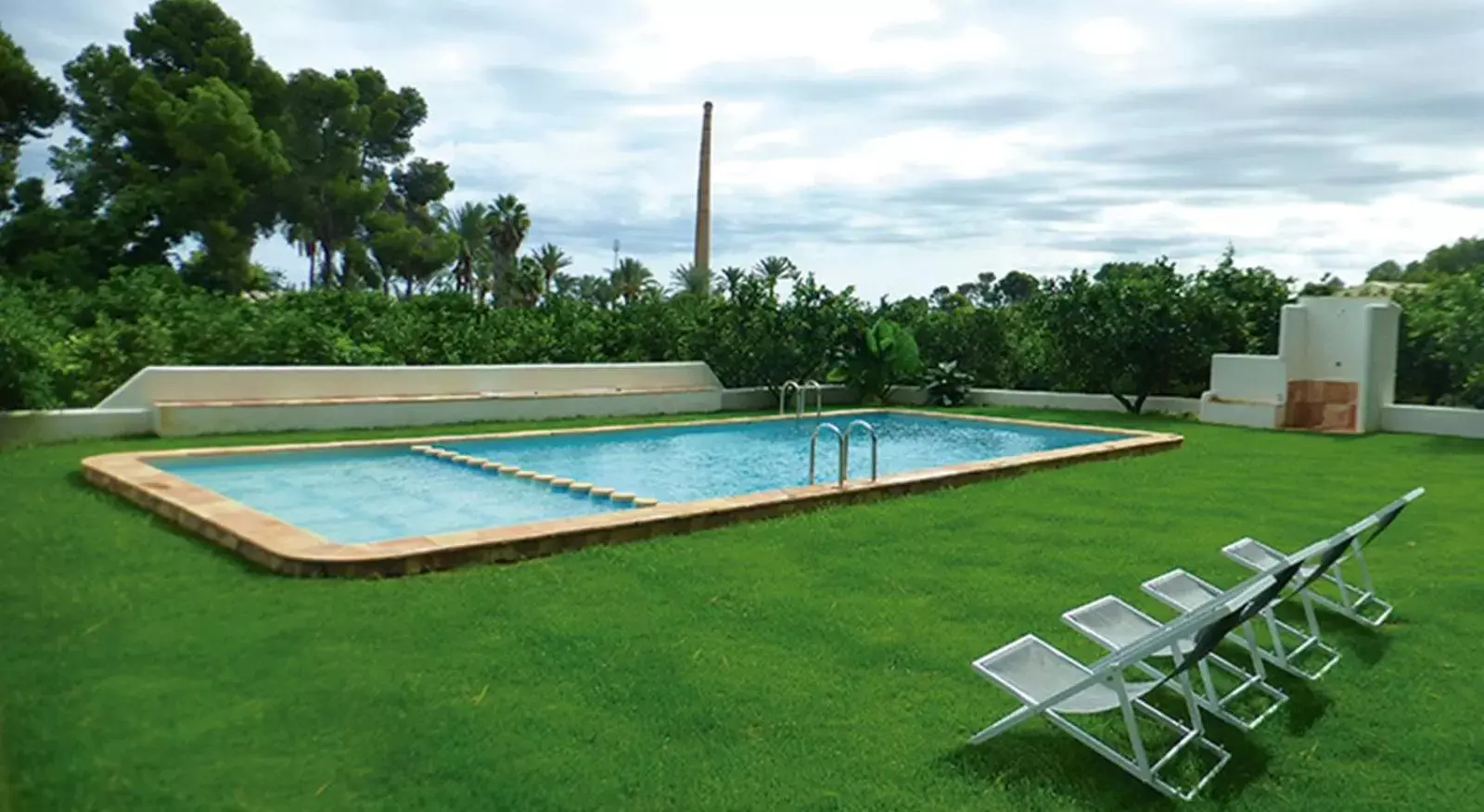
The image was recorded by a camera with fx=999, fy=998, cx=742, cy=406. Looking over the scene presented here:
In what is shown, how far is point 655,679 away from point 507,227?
4960 cm

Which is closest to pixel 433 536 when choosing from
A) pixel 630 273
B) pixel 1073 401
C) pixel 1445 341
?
pixel 1073 401

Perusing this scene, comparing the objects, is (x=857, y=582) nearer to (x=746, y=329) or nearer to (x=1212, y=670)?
(x=1212, y=670)

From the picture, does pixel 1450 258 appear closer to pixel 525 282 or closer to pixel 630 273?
pixel 525 282

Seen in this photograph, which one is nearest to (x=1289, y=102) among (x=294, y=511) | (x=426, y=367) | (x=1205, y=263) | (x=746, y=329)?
(x=1205, y=263)

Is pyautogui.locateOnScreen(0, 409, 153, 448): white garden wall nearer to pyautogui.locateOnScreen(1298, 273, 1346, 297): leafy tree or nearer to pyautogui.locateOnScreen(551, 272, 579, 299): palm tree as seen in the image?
pyautogui.locateOnScreen(1298, 273, 1346, 297): leafy tree

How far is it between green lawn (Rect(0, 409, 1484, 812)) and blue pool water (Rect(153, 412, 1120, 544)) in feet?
6.67

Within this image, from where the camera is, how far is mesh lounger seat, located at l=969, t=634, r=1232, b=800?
3.50 meters

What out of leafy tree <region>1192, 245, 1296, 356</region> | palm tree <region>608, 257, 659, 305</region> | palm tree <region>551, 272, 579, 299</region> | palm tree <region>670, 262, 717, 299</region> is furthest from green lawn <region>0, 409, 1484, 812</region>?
palm tree <region>608, 257, 659, 305</region>

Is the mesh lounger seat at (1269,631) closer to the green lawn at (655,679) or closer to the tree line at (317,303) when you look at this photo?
the green lawn at (655,679)

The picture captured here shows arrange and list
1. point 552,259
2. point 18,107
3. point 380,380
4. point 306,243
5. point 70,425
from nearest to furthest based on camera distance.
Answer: point 70,425 < point 380,380 < point 18,107 < point 306,243 < point 552,259

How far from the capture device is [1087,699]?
147 inches

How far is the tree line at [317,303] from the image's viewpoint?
50.0ft

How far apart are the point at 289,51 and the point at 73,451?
99.9 ft

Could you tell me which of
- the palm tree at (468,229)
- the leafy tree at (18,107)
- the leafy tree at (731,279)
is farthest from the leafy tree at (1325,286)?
the palm tree at (468,229)
